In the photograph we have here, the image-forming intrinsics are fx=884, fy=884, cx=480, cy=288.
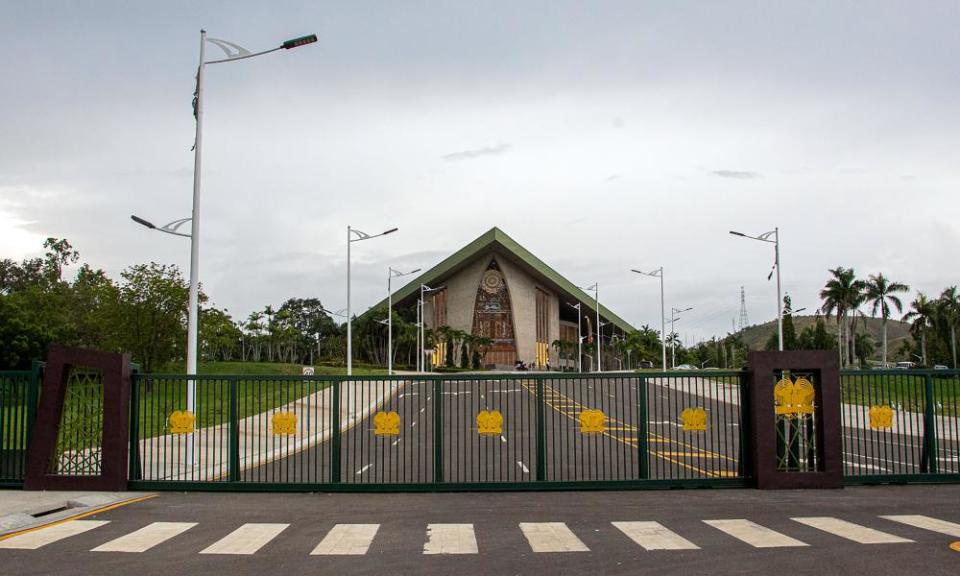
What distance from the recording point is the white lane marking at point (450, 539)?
30.9ft

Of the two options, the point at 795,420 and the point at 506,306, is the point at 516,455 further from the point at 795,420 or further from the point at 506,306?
the point at 506,306

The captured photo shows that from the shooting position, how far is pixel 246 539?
10.2 m

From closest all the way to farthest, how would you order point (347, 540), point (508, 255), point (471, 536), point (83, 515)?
point (347, 540) → point (471, 536) → point (83, 515) → point (508, 255)

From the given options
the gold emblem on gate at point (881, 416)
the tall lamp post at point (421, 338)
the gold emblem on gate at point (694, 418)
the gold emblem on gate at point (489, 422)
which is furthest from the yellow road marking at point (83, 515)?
the tall lamp post at point (421, 338)

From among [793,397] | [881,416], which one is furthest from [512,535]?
[881,416]

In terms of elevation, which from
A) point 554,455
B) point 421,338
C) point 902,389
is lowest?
point 554,455

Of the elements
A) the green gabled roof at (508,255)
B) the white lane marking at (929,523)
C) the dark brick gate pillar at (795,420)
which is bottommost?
the white lane marking at (929,523)

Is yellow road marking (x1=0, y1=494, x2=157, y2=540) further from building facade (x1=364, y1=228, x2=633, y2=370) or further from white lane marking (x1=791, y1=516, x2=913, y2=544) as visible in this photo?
building facade (x1=364, y1=228, x2=633, y2=370)

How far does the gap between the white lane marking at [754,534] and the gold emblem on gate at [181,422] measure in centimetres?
888

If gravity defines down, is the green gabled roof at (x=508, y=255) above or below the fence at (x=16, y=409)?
above

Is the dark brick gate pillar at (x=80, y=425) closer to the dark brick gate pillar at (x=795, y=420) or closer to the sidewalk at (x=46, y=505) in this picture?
the sidewalk at (x=46, y=505)

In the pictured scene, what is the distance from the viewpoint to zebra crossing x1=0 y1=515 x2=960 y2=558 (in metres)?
9.49

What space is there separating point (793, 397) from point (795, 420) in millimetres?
437

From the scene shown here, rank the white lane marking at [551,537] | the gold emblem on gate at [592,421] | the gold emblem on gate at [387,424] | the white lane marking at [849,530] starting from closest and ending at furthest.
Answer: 1. the white lane marking at [551,537]
2. the white lane marking at [849,530]
3. the gold emblem on gate at [387,424]
4. the gold emblem on gate at [592,421]
